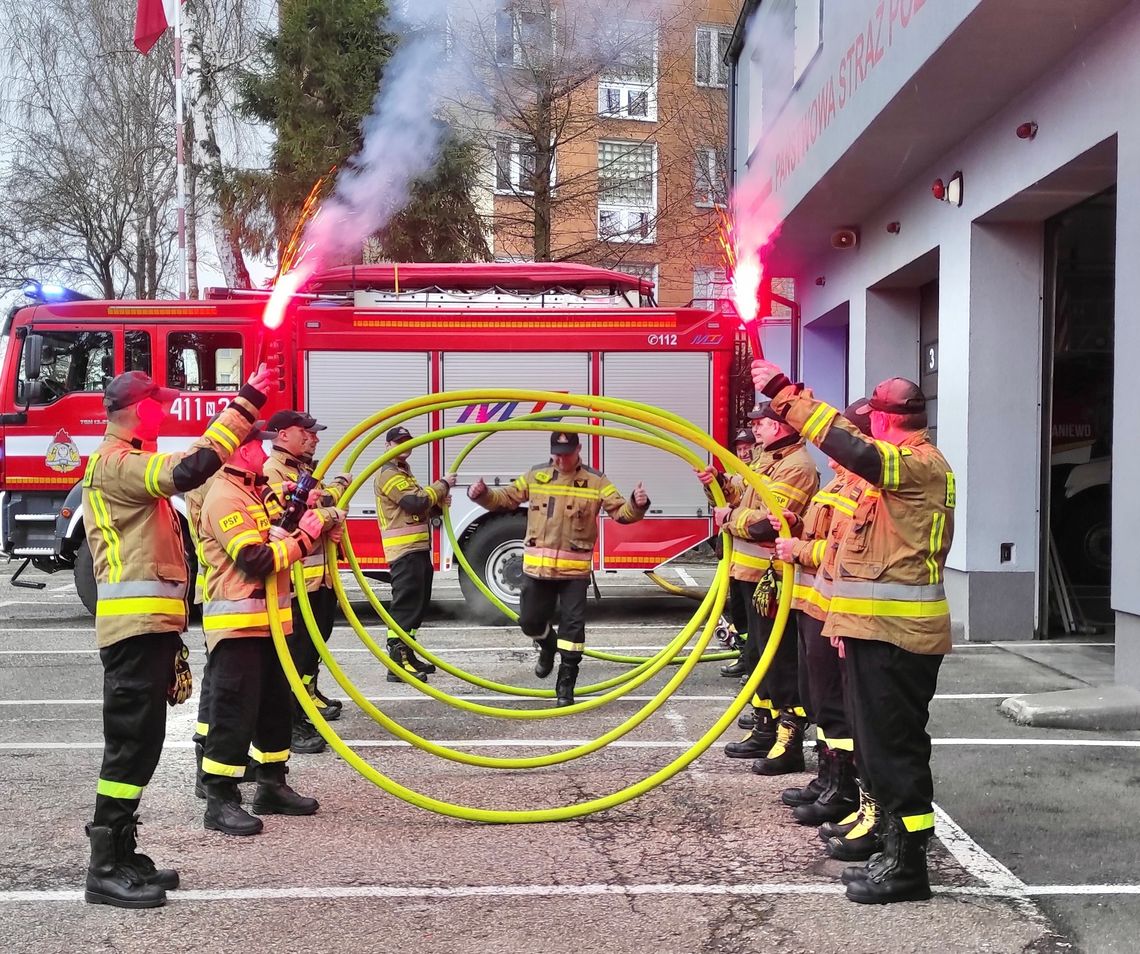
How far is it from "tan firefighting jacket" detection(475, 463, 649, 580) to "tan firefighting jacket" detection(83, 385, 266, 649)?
3401mm

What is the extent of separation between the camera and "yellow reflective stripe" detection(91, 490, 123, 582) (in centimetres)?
448

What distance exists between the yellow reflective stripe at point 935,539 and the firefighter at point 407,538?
16.1 feet

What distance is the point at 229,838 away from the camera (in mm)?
5016

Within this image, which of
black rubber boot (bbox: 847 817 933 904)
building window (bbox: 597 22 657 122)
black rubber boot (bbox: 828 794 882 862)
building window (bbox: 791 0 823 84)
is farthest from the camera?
building window (bbox: 597 22 657 122)

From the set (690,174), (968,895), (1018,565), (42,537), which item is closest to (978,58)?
(1018,565)

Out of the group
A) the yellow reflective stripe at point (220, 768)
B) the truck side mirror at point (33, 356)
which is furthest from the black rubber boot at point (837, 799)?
the truck side mirror at point (33, 356)

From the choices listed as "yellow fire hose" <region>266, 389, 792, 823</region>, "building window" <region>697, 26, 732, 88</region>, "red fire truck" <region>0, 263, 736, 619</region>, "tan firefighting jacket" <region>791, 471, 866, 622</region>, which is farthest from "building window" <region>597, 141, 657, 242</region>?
"tan firefighting jacket" <region>791, 471, 866, 622</region>

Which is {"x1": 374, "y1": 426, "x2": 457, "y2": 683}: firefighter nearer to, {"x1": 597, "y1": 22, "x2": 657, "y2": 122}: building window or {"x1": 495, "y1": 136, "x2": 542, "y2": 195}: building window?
{"x1": 597, "y1": 22, "x2": 657, "y2": 122}: building window

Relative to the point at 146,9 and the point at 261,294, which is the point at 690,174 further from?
the point at 261,294

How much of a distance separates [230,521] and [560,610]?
3.13 metres

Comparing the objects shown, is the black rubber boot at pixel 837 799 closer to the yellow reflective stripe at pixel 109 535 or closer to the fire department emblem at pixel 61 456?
the yellow reflective stripe at pixel 109 535

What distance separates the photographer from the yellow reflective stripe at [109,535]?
4477 mm

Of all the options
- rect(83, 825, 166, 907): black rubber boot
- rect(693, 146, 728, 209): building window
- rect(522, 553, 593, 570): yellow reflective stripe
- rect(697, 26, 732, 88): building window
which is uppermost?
rect(697, 26, 732, 88): building window

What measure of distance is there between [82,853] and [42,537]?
6.93 metres
